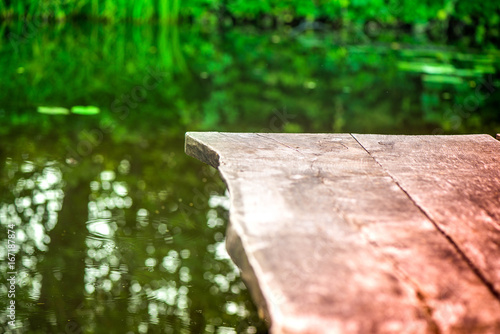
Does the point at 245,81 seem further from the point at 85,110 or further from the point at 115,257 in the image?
the point at 115,257

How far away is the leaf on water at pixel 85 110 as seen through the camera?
121 inches

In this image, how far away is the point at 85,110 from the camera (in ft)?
10.2

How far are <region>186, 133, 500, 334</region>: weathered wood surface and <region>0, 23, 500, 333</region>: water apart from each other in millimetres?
430

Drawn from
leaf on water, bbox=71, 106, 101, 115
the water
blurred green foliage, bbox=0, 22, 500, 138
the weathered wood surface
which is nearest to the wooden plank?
the weathered wood surface

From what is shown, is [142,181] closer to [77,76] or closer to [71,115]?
[71,115]

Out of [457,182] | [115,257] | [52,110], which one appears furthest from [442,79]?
[457,182]

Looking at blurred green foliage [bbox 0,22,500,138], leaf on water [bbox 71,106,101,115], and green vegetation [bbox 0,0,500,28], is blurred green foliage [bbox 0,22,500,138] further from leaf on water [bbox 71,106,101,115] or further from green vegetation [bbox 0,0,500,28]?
green vegetation [bbox 0,0,500,28]

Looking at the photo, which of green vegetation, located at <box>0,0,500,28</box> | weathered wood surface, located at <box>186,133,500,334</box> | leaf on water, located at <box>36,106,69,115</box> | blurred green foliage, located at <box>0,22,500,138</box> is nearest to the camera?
weathered wood surface, located at <box>186,133,500,334</box>

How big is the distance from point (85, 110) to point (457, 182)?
2379mm

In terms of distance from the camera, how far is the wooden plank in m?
0.83

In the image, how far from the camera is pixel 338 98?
159 inches

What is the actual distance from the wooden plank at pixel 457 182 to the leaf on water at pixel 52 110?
199 centimetres

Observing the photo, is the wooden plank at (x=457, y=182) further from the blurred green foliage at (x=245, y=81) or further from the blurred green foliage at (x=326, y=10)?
the blurred green foliage at (x=326, y=10)

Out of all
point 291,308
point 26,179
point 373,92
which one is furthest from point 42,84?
point 291,308
